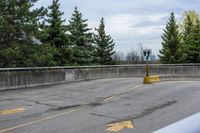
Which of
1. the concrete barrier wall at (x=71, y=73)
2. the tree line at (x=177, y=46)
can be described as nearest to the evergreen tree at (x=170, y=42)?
the tree line at (x=177, y=46)

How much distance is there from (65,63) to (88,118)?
30038 millimetres

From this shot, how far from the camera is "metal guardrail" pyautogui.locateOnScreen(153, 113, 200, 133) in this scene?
227 cm

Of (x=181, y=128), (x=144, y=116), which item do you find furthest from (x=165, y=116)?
(x=181, y=128)

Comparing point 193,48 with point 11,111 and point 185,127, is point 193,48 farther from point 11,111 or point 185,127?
point 185,127

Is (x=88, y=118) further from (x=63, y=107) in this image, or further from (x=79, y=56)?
(x=79, y=56)

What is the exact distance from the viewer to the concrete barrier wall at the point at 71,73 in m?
21.5

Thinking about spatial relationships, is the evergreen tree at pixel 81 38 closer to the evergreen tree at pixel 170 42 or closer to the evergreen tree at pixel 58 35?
the evergreen tree at pixel 58 35

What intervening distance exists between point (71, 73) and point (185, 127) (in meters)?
24.7

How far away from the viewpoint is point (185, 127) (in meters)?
2.32

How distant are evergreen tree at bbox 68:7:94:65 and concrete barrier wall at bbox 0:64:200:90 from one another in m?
11.7

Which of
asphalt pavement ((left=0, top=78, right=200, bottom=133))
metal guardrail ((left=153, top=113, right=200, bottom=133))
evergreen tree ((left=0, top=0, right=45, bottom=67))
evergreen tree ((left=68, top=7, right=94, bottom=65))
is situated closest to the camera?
metal guardrail ((left=153, top=113, right=200, bottom=133))

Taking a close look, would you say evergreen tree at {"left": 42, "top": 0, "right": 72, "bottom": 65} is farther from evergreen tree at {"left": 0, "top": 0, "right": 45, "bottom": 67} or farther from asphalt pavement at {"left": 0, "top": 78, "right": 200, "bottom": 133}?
asphalt pavement at {"left": 0, "top": 78, "right": 200, "bottom": 133}

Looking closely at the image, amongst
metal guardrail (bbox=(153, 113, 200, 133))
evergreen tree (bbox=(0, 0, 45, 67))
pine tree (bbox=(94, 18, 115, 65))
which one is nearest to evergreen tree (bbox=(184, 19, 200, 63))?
pine tree (bbox=(94, 18, 115, 65))

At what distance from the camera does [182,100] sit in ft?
49.8
